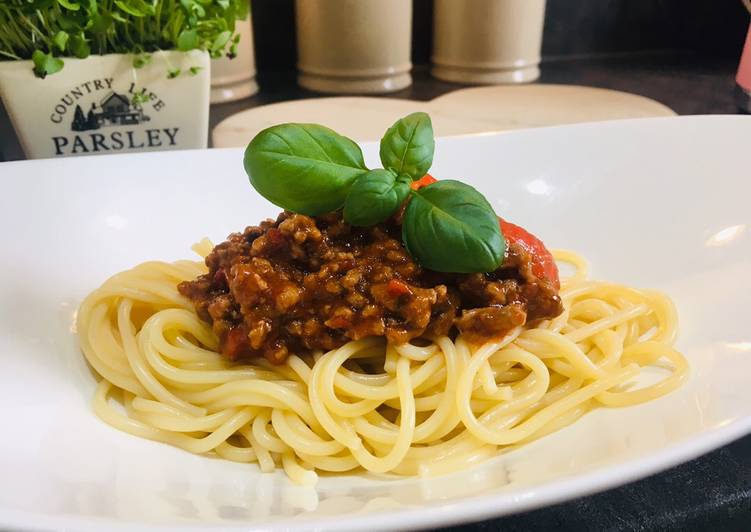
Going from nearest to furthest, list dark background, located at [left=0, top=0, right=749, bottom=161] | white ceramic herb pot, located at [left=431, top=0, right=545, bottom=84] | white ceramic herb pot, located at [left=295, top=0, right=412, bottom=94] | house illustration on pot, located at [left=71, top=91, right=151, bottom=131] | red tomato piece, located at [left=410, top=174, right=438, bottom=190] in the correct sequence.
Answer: red tomato piece, located at [left=410, top=174, right=438, bottom=190]
house illustration on pot, located at [left=71, top=91, right=151, bottom=131]
white ceramic herb pot, located at [left=295, top=0, right=412, bottom=94]
white ceramic herb pot, located at [left=431, top=0, right=545, bottom=84]
dark background, located at [left=0, top=0, right=749, bottom=161]

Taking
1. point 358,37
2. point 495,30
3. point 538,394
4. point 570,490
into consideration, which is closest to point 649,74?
point 495,30

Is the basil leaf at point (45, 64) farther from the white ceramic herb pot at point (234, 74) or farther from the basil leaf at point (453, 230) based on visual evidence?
the white ceramic herb pot at point (234, 74)

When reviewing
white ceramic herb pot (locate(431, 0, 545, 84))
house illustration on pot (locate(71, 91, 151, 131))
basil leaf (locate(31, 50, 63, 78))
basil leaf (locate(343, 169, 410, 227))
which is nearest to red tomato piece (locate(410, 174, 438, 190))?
basil leaf (locate(343, 169, 410, 227))

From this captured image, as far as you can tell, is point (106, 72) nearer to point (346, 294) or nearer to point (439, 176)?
point (439, 176)

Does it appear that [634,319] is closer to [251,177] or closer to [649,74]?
[251,177]

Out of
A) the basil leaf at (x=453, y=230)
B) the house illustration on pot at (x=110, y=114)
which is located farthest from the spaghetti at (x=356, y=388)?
the house illustration on pot at (x=110, y=114)

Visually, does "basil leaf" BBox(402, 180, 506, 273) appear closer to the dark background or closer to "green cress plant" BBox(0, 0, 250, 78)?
"green cress plant" BBox(0, 0, 250, 78)

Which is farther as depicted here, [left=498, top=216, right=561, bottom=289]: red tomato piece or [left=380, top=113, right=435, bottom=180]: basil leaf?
[left=498, top=216, right=561, bottom=289]: red tomato piece

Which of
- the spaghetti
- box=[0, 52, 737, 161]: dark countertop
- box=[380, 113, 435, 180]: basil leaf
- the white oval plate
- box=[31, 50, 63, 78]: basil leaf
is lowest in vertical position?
box=[0, 52, 737, 161]: dark countertop
